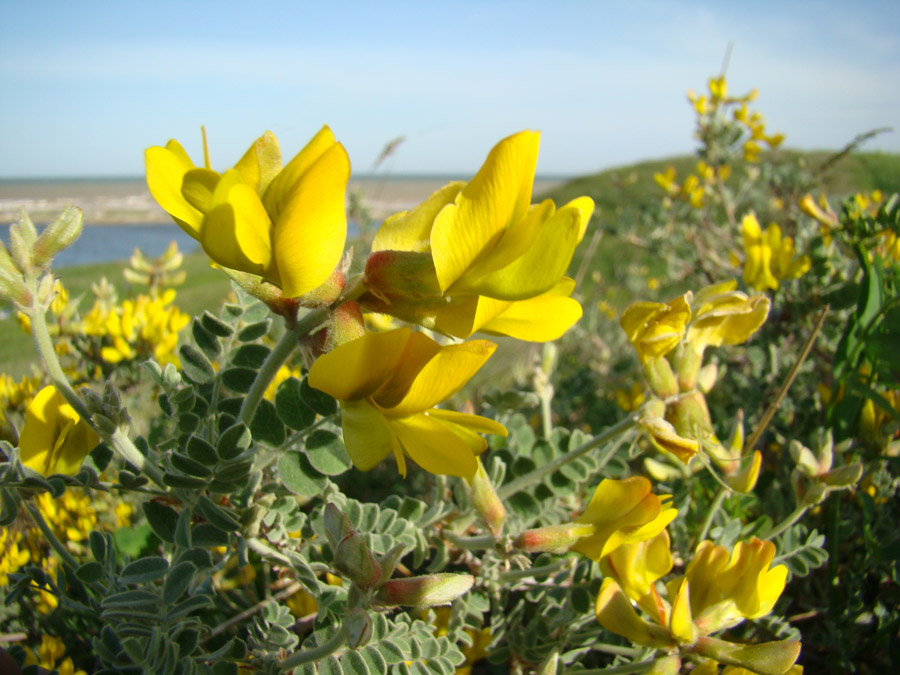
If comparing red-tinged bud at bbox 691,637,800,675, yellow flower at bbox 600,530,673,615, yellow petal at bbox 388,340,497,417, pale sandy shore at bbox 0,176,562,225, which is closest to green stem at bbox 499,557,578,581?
yellow flower at bbox 600,530,673,615

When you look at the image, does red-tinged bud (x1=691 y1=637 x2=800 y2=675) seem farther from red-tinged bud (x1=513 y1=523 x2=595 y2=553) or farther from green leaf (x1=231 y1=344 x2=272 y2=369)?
green leaf (x1=231 y1=344 x2=272 y2=369)

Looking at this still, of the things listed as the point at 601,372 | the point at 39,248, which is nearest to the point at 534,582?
the point at 39,248

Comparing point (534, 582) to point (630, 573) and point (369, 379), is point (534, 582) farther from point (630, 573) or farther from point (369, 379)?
point (369, 379)

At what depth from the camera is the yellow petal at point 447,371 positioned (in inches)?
17.3

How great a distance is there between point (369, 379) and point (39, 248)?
36cm

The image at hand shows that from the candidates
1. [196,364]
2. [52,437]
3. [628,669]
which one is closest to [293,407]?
[196,364]

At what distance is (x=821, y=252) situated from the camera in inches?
56.4

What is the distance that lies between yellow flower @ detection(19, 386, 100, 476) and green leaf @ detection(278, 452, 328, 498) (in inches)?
7.7

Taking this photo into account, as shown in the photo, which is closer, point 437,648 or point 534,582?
point 437,648

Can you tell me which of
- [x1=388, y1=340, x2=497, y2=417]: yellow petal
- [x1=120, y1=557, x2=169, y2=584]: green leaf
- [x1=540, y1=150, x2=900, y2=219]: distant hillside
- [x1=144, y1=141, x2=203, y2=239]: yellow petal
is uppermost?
[x1=540, y1=150, x2=900, y2=219]: distant hillside

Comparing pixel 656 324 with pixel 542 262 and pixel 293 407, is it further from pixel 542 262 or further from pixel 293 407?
pixel 293 407

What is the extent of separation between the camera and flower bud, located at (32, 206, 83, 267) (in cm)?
57

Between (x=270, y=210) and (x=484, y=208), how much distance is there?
0.17 metres

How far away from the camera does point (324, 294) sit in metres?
0.49
